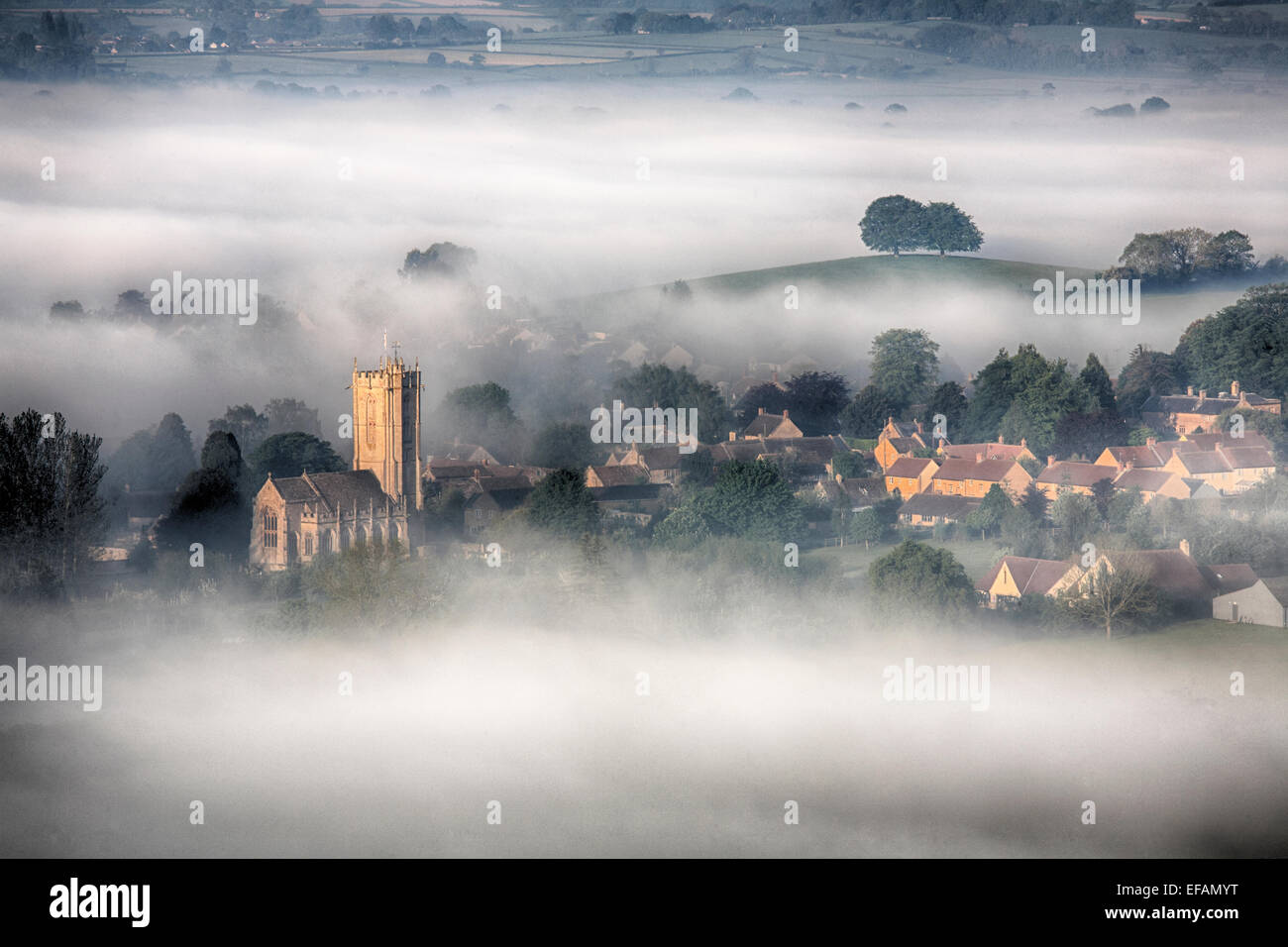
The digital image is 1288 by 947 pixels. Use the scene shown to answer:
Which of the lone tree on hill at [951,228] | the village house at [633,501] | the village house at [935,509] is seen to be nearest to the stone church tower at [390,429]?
the village house at [633,501]

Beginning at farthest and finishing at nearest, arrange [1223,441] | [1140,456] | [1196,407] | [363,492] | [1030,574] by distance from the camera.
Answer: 1. [1196,407]
2. [1223,441]
3. [1140,456]
4. [363,492]
5. [1030,574]

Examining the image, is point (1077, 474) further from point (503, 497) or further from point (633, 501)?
point (503, 497)

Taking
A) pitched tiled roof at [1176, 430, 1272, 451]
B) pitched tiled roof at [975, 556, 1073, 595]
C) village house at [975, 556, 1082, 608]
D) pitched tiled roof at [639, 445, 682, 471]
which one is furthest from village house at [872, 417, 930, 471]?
village house at [975, 556, 1082, 608]

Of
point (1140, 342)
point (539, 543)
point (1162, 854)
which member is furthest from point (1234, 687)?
point (1140, 342)

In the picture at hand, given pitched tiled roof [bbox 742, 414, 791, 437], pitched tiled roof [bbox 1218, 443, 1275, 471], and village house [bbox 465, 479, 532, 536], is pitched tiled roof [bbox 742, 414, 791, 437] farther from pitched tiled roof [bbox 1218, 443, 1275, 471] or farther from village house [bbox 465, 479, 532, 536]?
pitched tiled roof [bbox 1218, 443, 1275, 471]

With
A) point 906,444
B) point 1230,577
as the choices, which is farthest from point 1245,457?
point 1230,577

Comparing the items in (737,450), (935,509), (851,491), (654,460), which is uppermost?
(737,450)

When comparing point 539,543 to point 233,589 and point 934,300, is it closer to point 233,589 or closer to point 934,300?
point 233,589
